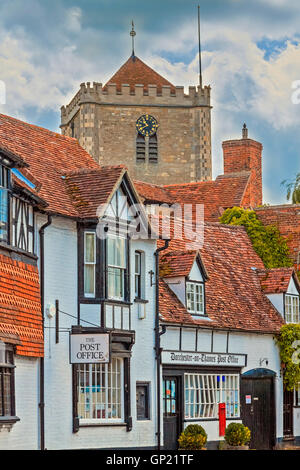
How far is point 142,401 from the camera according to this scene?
3231 cm

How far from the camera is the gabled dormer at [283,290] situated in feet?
130

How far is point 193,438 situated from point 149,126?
199 ft

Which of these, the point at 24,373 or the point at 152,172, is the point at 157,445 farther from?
the point at 152,172

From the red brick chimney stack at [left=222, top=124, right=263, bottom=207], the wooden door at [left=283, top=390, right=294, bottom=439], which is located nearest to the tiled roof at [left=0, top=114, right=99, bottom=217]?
the wooden door at [left=283, top=390, right=294, bottom=439]

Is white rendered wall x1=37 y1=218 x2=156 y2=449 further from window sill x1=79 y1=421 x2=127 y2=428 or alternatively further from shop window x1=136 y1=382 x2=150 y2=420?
shop window x1=136 y1=382 x2=150 y2=420

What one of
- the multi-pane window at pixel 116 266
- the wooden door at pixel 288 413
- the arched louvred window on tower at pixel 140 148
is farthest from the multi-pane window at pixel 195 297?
the arched louvred window on tower at pixel 140 148

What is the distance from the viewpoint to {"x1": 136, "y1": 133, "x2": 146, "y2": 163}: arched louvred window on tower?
3570 inches

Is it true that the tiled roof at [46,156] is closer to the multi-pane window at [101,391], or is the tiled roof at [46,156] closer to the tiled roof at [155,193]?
the multi-pane window at [101,391]

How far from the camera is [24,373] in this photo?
2703 centimetres

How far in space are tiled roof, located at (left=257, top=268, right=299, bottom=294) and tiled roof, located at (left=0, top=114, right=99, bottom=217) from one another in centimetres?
828

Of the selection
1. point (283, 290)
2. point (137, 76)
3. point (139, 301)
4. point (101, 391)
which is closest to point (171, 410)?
point (139, 301)

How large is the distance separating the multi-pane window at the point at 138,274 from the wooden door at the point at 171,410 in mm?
2907

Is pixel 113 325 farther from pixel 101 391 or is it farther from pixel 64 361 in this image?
pixel 64 361

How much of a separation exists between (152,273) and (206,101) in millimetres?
62342
